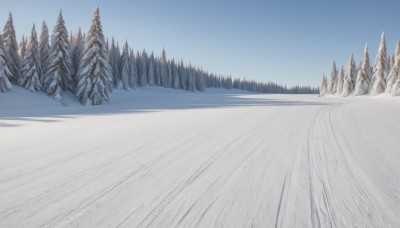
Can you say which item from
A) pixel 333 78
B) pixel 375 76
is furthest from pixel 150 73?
pixel 375 76

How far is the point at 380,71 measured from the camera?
43.3 metres

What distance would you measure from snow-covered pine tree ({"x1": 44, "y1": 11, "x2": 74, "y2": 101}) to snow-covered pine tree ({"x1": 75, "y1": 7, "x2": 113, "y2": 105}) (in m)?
2.31

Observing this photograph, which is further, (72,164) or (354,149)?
(354,149)

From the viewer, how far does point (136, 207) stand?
3.32m

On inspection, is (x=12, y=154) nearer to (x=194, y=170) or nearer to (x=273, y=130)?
(x=194, y=170)

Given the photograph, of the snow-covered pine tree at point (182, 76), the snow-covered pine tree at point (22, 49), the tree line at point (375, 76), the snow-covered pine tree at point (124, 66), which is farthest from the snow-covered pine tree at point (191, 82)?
the snow-covered pine tree at point (22, 49)

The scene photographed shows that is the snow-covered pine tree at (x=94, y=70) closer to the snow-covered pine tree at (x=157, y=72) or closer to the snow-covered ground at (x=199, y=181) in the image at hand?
the snow-covered ground at (x=199, y=181)

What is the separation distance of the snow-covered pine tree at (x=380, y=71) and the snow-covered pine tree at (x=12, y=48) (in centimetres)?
5414

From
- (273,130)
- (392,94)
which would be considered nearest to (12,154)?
(273,130)

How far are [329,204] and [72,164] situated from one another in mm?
4422

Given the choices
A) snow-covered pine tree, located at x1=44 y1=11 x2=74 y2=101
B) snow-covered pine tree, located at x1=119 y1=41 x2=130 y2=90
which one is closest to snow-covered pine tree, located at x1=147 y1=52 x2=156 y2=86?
snow-covered pine tree, located at x1=119 y1=41 x2=130 y2=90

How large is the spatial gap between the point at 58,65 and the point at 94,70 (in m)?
4.53

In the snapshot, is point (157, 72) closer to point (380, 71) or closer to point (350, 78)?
point (350, 78)

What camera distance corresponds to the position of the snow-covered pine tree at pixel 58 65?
30.1 m
